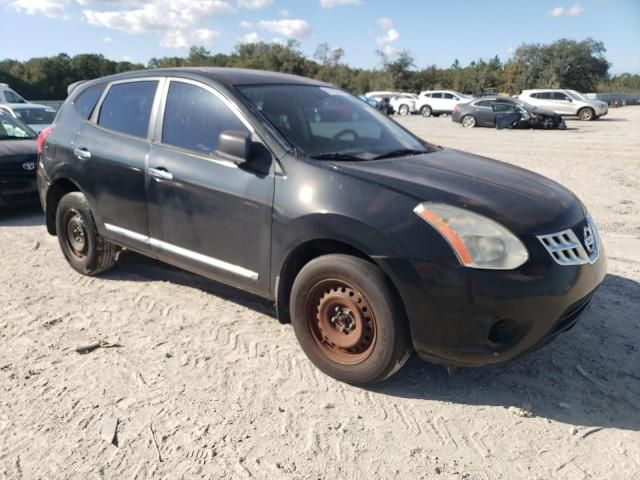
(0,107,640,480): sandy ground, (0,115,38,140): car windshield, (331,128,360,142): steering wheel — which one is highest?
(331,128,360,142): steering wheel

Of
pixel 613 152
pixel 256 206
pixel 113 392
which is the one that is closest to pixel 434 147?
pixel 256 206

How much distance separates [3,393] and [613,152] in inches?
601

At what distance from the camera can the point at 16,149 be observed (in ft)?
24.8

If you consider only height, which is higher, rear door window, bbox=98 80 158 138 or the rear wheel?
rear door window, bbox=98 80 158 138

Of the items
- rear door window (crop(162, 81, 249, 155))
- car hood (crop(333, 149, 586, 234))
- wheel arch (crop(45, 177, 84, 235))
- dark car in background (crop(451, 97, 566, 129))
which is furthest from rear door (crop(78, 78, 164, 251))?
dark car in background (crop(451, 97, 566, 129))

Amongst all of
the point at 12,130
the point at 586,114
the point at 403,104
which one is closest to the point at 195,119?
the point at 12,130

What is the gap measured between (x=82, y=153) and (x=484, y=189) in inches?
129

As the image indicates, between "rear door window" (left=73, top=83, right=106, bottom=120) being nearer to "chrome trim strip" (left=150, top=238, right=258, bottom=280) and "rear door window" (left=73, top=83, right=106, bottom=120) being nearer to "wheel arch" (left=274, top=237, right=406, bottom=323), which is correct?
"chrome trim strip" (left=150, top=238, right=258, bottom=280)

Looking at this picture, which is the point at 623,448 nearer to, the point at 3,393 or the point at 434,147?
the point at 434,147

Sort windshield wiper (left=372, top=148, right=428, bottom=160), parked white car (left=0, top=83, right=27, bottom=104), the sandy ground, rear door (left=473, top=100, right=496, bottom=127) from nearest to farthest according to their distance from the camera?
the sandy ground, windshield wiper (left=372, top=148, right=428, bottom=160), parked white car (left=0, top=83, right=27, bottom=104), rear door (left=473, top=100, right=496, bottom=127)

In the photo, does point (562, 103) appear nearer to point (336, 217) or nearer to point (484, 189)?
point (484, 189)

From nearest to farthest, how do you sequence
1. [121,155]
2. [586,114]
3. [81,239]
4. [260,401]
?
[260,401] → [121,155] → [81,239] → [586,114]

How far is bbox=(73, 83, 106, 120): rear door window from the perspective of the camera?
187 inches

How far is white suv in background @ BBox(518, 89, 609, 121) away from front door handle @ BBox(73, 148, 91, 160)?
89.8 feet
